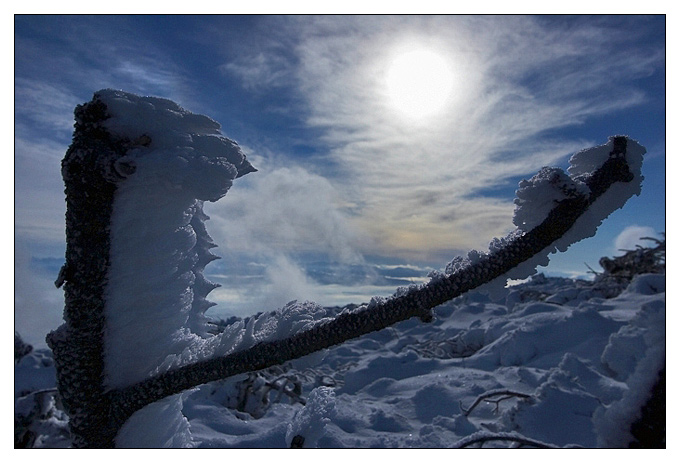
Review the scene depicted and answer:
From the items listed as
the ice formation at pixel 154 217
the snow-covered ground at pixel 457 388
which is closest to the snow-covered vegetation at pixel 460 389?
the snow-covered ground at pixel 457 388

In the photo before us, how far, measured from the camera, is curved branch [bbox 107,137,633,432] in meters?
0.41

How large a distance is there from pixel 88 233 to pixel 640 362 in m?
0.55

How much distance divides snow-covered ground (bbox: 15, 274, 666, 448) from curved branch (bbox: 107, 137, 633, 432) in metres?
0.04

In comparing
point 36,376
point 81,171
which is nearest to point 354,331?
point 81,171

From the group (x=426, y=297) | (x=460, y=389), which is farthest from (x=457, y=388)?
(x=426, y=297)

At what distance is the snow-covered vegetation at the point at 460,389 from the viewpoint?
48cm

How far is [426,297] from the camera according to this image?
415 millimetres

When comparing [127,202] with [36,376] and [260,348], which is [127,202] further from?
[36,376]

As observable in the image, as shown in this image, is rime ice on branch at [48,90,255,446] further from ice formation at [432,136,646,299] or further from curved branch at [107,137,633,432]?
ice formation at [432,136,646,299]

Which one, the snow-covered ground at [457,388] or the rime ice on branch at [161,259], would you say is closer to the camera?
the rime ice on branch at [161,259]

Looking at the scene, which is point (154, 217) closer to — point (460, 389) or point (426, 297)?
point (426, 297)

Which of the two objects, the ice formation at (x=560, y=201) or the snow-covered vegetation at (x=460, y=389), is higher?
the ice formation at (x=560, y=201)

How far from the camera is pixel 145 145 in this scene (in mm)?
479

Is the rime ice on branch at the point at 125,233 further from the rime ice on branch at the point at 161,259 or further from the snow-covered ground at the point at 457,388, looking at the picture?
the snow-covered ground at the point at 457,388
